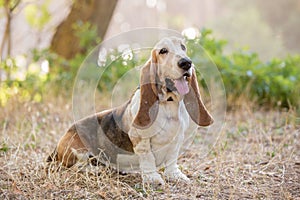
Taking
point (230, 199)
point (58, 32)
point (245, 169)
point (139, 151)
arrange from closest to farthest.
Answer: point (230, 199), point (139, 151), point (245, 169), point (58, 32)

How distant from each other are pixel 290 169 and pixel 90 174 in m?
1.69

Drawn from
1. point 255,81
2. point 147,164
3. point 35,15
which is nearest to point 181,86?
point 147,164

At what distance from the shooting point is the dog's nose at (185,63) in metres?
3.25

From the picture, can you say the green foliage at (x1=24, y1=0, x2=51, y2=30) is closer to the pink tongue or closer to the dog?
the dog

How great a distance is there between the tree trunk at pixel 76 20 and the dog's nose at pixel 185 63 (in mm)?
5818

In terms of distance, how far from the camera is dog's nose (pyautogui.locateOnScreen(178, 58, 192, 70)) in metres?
3.25

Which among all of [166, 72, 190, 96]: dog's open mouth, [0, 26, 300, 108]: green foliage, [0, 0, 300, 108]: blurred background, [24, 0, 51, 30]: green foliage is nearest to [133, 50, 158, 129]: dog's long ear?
[166, 72, 190, 96]: dog's open mouth

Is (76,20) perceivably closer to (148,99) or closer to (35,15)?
(35,15)

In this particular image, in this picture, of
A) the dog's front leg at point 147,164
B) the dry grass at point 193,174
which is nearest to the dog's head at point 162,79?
the dog's front leg at point 147,164

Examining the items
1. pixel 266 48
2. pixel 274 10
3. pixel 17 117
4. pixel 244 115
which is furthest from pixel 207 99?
pixel 274 10

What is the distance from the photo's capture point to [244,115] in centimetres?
672

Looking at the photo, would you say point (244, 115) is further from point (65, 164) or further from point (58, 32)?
point (58, 32)

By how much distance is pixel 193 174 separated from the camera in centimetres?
403

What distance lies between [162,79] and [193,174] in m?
0.98
